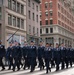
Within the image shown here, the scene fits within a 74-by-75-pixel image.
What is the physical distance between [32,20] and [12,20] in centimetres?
1230

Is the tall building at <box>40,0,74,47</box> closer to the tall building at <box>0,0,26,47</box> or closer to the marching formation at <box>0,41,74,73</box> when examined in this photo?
the tall building at <box>0,0,26,47</box>

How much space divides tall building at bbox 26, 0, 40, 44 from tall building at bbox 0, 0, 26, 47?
3.38 m

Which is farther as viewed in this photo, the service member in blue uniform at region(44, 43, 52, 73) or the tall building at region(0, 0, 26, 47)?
the tall building at region(0, 0, 26, 47)

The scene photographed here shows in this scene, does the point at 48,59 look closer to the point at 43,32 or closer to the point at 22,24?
the point at 22,24

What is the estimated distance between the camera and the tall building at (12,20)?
1535 inches

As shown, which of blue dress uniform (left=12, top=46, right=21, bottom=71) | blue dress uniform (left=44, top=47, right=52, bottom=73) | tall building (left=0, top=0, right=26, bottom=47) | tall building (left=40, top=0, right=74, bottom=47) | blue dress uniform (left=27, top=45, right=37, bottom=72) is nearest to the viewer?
blue dress uniform (left=44, top=47, right=52, bottom=73)

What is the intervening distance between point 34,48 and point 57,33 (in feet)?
204

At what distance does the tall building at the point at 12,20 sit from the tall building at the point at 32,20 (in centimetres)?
338

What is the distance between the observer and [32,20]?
180 ft

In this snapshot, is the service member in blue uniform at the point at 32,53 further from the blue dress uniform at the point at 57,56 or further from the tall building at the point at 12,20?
the tall building at the point at 12,20

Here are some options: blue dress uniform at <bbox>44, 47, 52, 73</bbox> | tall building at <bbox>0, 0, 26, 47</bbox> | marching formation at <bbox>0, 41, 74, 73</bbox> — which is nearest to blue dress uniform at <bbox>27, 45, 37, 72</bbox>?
marching formation at <bbox>0, 41, 74, 73</bbox>

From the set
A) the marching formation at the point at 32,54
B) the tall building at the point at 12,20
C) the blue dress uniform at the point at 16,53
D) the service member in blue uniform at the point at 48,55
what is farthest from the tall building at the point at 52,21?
the service member in blue uniform at the point at 48,55

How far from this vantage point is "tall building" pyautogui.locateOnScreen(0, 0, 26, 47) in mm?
39000

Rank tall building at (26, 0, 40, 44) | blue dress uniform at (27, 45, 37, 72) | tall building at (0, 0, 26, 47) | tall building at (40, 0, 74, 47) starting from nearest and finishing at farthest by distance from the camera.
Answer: blue dress uniform at (27, 45, 37, 72) → tall building at (0, 0, 26, 47) → tall building at (26, 0, 40, 44) → tall building at (40, 0, 74, 47)
